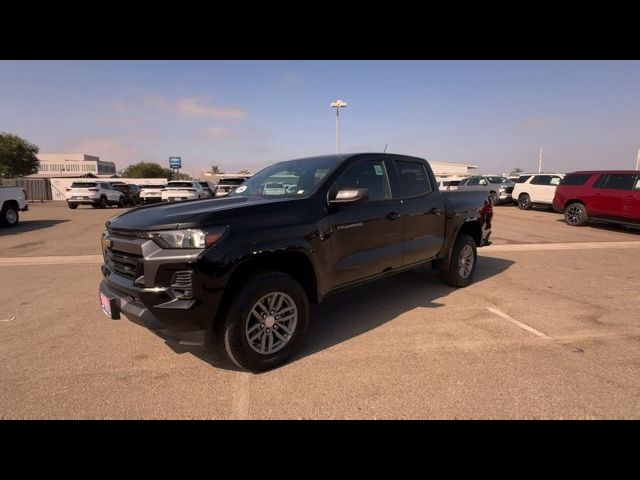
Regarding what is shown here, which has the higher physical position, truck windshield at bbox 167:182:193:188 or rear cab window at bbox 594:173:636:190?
truck windshield at bbox 167:182:193:188

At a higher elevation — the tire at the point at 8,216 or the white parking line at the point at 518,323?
the tire at the point at 8,216

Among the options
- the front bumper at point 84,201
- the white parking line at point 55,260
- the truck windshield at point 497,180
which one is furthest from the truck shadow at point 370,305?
the front bumper at point 84,201

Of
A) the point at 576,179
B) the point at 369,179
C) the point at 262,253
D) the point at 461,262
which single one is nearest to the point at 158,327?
the point at 262,253

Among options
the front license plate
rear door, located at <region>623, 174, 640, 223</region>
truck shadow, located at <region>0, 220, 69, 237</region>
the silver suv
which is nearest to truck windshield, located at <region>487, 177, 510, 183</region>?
the silver suv

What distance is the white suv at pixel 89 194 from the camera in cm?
2098

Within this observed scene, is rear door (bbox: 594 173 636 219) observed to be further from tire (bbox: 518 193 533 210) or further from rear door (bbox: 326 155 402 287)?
rear door (bbox: 326 155 402 287)

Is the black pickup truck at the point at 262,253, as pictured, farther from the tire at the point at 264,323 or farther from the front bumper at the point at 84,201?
the front bumper at the point at 84,201

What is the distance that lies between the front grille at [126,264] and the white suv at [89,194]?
21704 millimetres

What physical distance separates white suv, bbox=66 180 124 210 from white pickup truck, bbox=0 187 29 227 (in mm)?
7585

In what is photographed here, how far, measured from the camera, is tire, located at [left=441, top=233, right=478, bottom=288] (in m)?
5.26

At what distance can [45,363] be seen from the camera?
3248 millimetres

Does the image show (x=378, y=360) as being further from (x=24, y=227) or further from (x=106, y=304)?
(x=24, y=227)
